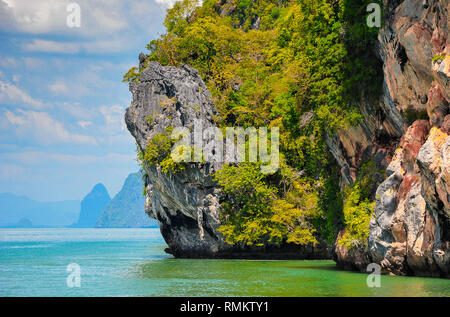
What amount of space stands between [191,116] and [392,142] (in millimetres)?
12584

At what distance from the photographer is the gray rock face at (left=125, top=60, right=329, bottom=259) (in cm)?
2948

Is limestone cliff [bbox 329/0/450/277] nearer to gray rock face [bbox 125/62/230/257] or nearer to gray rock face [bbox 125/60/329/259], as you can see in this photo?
gray rock face [bbox 125/60/329/259]

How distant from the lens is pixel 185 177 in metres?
29.7

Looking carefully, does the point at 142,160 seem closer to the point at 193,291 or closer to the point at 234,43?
the point at 234,43

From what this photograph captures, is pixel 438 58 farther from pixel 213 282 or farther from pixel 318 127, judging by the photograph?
pixel 213 282

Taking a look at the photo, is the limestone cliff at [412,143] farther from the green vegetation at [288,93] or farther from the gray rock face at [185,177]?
the gray rock face at [185,177]

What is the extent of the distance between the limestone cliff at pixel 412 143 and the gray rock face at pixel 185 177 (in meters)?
9.73

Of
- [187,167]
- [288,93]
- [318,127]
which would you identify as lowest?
[187,167]

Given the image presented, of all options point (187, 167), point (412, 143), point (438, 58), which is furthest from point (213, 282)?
point (187, 167)

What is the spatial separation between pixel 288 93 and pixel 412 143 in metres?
8.55

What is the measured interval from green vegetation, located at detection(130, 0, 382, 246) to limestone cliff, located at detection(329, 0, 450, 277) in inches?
57.0

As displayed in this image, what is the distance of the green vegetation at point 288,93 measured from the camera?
71.1ft
